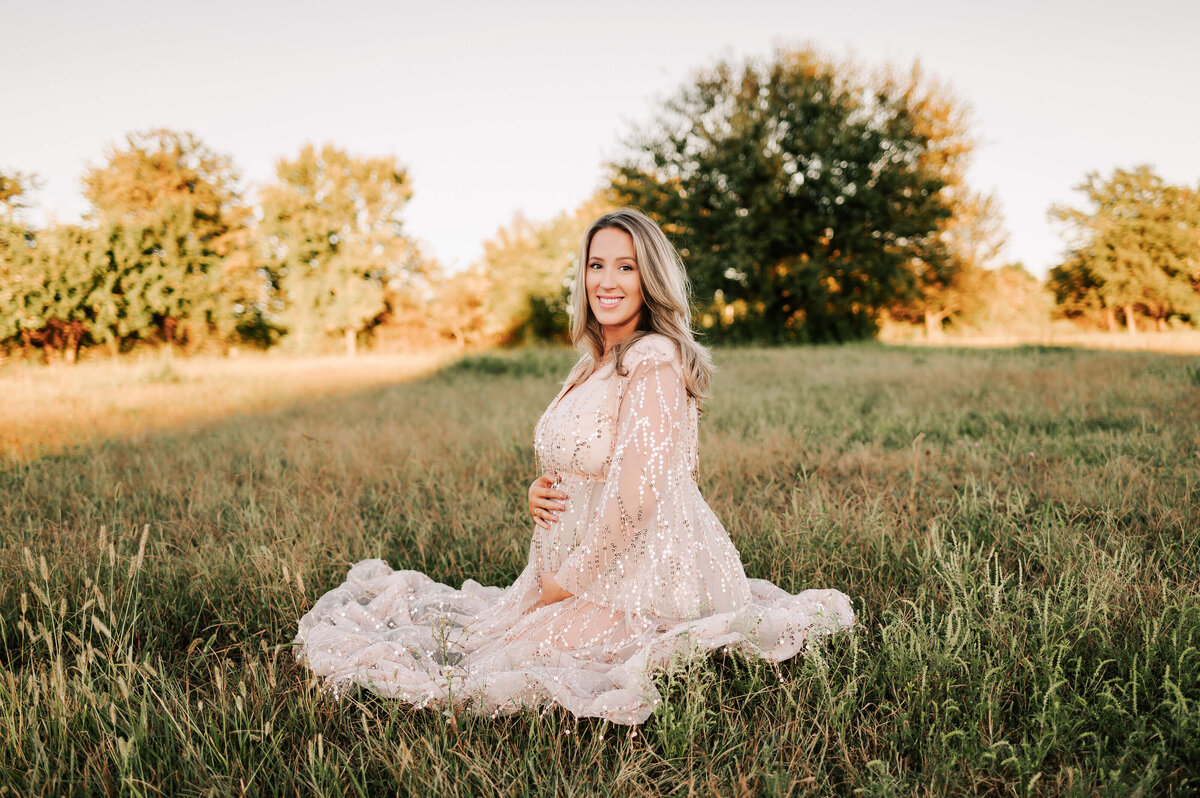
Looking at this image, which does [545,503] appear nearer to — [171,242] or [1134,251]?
[171,242]

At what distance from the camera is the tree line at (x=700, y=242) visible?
68.3 ft

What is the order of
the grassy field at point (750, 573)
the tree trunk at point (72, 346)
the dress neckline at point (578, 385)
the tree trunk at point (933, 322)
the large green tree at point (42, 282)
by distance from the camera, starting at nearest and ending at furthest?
the grassy field at point (750, 573)
the dress neckline at point (578, 385)
the large green tree at point (42, 282)
the tree trunk at point (72, 346)
the tree trunk at point (933, 322)

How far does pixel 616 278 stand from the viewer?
2490mm

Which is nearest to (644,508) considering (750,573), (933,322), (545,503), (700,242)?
(545,503)

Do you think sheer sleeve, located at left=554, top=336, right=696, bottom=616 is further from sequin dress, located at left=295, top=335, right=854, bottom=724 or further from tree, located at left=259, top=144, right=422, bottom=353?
tree, located at left=259, top=144, right=422, bottom=353

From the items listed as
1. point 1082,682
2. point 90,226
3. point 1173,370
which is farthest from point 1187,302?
point 90,226

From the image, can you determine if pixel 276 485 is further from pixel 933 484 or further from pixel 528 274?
pixel 528 274

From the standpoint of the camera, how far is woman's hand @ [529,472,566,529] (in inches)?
99.3

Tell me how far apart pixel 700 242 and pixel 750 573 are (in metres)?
20.5

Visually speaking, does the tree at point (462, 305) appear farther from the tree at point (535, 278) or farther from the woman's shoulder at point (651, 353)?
the woman's shoulder at point (651, 353)

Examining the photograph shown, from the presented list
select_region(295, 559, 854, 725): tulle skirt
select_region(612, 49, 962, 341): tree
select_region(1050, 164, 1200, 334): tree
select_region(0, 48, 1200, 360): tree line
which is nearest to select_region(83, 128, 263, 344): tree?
select_region(0, 48, 1200, 360): tree line

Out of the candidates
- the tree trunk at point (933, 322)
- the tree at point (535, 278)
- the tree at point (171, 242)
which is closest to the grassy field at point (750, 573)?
the tree at point (171, 242)

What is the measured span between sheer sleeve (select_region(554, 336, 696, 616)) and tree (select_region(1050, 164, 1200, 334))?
32.7m

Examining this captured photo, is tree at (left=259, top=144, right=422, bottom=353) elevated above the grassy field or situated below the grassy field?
above
